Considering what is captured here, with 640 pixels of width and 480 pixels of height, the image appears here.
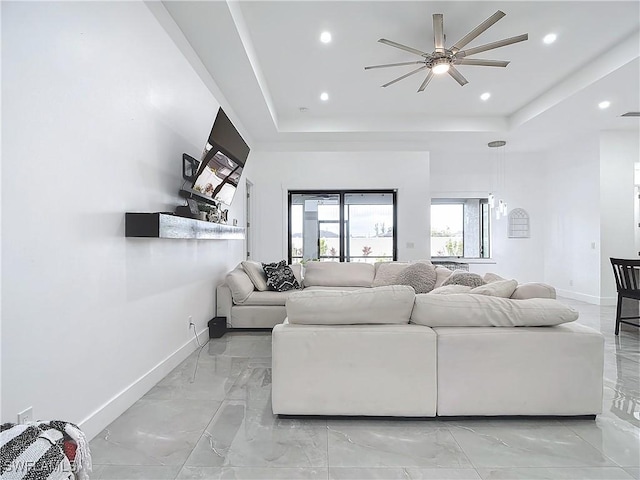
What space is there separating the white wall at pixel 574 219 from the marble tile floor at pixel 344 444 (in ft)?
15.1

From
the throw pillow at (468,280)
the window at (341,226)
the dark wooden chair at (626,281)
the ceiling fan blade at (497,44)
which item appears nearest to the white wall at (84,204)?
the throw pillow at (468,280)

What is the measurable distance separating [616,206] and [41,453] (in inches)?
300

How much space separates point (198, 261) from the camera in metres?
3.78

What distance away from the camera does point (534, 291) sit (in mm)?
2398

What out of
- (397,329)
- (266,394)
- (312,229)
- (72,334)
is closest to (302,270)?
(312,229)

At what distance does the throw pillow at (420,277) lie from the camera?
15.3ft

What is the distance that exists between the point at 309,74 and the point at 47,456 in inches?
173

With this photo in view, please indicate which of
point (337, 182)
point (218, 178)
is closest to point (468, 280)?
point (218, 178)

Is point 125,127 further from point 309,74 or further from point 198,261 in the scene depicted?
point 309,74

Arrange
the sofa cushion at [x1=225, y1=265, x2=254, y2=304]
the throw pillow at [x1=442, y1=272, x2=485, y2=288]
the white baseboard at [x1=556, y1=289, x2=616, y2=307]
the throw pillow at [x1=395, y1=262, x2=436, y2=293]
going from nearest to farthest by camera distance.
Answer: the throw pillow at [x1=442, y1=272, x2=485, y2=288] → the sofa cushion at [x1=225, y1=265, x2=254, y2=304] → the throw pillow at [x1=395, y1=262, x2=436, y2=293] → the white baseboard at [x1=556, y1=289, x2=616, y2=307]

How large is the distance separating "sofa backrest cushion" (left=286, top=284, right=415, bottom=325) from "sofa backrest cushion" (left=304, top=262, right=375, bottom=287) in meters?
3.20

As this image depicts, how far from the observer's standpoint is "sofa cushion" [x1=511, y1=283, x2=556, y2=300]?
2369 millimetres

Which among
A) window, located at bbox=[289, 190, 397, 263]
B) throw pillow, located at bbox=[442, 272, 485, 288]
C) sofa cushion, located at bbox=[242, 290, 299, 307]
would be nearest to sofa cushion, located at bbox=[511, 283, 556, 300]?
throw pillow, located at bbox=[442, 272, 485, 288]

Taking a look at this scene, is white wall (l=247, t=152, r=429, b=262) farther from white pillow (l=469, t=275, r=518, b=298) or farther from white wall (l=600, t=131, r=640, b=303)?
white pillow (l=469, t=275, r=518, b=298)
